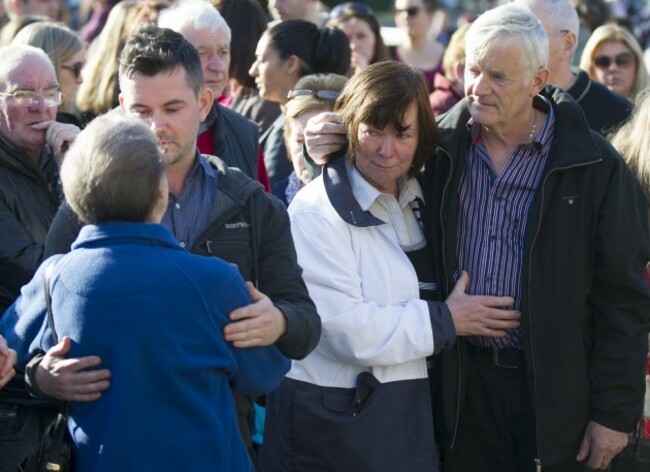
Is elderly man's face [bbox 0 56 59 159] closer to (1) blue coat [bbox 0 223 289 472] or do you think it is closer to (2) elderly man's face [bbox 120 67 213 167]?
(2) elderly man's face [bbox 120 67 213 167]

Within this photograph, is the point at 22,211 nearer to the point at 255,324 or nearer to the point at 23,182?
the point at 23,182

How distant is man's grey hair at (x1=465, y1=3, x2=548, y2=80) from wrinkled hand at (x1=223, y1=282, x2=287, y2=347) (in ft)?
5.14

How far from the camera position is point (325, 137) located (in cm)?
398

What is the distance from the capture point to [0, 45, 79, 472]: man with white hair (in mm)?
3553

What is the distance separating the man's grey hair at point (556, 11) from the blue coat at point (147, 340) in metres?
3.22

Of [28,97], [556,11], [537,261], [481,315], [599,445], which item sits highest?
[556,11]

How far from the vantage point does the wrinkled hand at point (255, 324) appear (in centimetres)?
268

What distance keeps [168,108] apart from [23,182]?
82 cm

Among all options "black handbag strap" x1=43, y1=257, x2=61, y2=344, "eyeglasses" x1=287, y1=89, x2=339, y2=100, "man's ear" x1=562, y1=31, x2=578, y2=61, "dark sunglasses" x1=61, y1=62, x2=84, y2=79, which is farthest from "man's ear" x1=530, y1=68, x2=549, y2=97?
"dark sunglasses" x1=61, y1=62, x2=84, y2=79

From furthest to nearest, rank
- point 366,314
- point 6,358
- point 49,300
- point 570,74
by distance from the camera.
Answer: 1. point 570,74
2. point 366,314
3. point 6,358
4. point 49,300

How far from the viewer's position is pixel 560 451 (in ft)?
12.5

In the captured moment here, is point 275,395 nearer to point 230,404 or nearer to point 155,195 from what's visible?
point 230,404

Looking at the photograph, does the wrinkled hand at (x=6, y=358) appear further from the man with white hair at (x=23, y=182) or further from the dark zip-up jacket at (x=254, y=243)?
the man with white hair at (x=23, y=182)

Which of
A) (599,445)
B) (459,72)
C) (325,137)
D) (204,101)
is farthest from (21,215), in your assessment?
(459,72)
